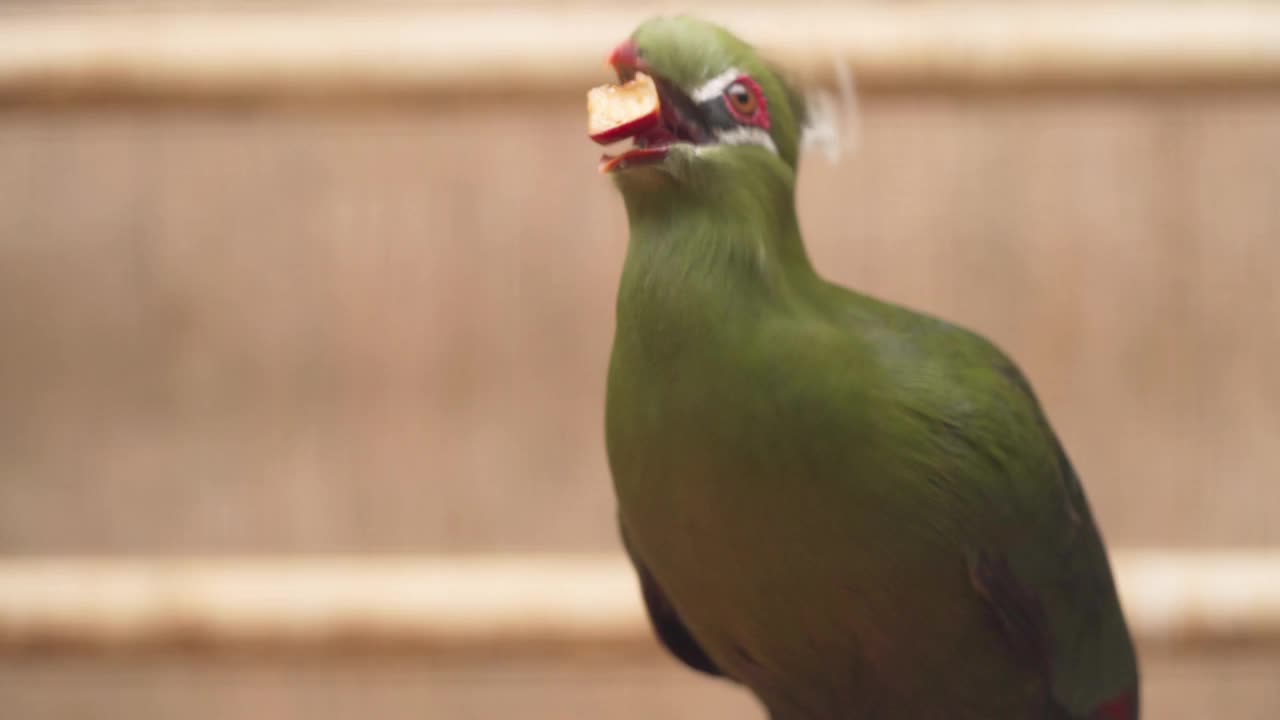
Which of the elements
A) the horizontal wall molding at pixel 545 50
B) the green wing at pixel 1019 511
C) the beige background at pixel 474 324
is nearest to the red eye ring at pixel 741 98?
the green wing at pixel 1019 511

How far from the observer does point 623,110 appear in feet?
1.72

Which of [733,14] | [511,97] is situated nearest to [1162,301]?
[733,14]

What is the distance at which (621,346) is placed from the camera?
569mm

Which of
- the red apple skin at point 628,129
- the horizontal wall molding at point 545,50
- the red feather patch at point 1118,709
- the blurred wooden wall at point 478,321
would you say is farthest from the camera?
the blurred wooden wall at point 478,321

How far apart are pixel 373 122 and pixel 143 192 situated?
0.27 metres

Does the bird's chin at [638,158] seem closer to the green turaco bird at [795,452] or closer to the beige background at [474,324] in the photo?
the green turaco bird at [795,452]

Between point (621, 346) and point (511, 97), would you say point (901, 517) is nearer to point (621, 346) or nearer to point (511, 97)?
point (621, 346)

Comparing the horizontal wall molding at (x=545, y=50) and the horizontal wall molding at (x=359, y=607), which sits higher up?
the horizontal wall molding at (x=545, y=50)

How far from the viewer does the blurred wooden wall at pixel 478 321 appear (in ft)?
4.32

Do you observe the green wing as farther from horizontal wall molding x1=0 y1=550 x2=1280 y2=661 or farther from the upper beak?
horizontal wall molding x1=0 y1=550 x2=1280 y2=661

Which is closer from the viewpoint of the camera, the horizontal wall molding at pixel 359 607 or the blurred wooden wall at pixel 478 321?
the horizontal wall molding at pixel 359 607

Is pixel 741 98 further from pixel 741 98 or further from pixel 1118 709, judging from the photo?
pixel 1118 709

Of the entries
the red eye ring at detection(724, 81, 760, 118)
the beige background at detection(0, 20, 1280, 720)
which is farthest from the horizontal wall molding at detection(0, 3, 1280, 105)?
the red eye ring at detection(724, 81, 760, 118)

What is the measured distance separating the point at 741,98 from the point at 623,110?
6 centimetres
